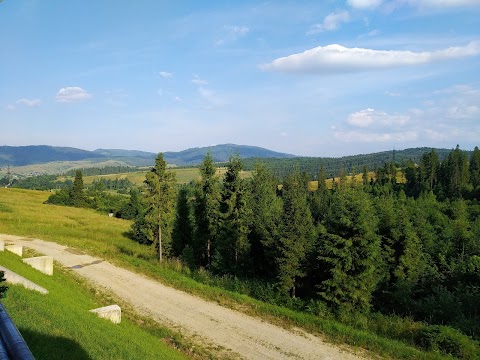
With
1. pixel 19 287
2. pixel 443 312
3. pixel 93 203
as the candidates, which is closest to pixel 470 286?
pixel 443 312

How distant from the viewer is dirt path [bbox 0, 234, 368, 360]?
45.8ft

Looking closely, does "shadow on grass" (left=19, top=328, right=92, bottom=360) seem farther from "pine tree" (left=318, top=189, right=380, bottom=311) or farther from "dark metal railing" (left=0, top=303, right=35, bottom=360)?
"pine tree" (left=318, top=189, right=380, bottom=311)

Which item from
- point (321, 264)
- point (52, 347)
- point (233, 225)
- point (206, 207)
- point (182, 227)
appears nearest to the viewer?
point (52, 347)

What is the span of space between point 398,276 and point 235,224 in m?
13.1

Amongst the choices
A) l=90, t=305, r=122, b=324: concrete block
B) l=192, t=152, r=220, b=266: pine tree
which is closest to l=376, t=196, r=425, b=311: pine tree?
l=192, t=152, r=220, b=266: pine tree

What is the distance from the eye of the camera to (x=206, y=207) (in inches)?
1425

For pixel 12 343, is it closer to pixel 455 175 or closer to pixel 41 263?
pixel 41 263

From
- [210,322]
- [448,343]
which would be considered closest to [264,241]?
[210,322]

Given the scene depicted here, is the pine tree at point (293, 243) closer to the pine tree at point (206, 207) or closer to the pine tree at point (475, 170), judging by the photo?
the pine tree at point (206, 207)

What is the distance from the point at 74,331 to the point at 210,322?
662cm

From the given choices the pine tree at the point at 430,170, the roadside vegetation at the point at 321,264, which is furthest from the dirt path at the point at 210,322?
the pine tree at the point at 430,170

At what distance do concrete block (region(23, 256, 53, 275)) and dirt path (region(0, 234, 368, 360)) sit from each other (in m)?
2.34

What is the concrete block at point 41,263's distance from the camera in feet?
70.7

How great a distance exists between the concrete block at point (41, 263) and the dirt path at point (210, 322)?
2.34 meters
